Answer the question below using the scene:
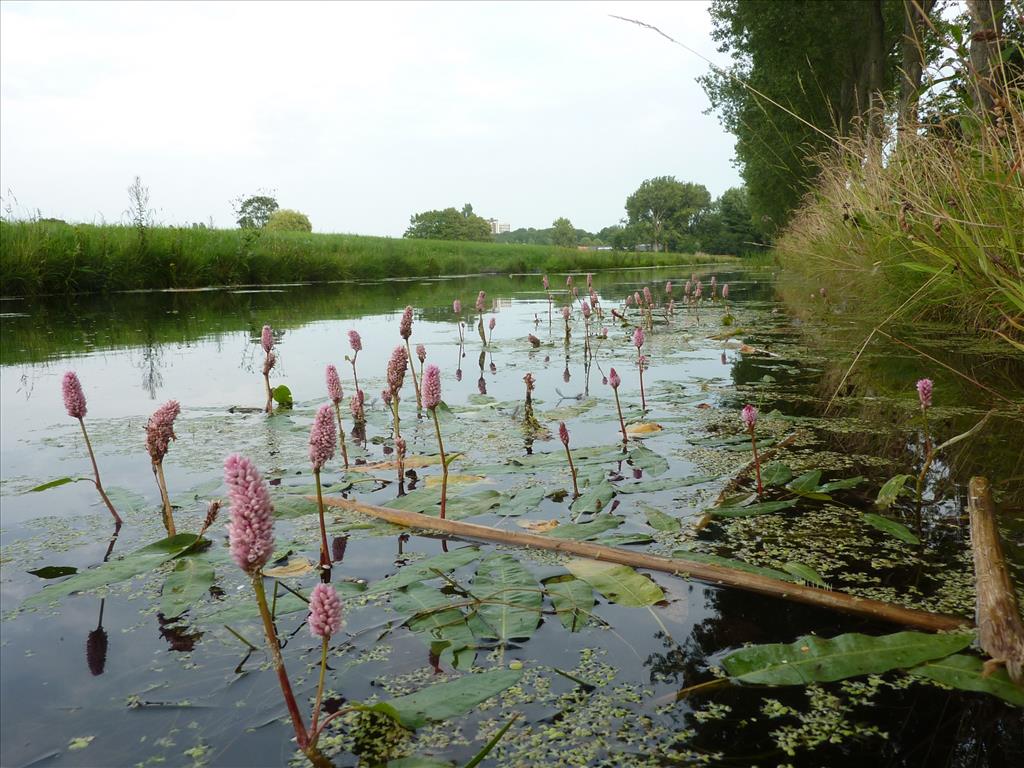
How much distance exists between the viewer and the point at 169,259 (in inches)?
447

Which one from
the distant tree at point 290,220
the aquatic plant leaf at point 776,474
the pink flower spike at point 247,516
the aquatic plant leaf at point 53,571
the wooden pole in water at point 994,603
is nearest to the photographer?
the pink flower spike at point 247,516

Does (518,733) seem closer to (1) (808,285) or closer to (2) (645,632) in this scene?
(2) (645,632)

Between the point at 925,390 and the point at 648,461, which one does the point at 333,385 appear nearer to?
the point at 648,461

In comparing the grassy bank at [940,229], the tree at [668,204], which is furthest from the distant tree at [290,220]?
the grassy bank at [940,229]

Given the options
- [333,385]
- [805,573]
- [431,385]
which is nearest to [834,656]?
[805,573]

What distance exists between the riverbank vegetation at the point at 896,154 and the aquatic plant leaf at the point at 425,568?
67.7 inches

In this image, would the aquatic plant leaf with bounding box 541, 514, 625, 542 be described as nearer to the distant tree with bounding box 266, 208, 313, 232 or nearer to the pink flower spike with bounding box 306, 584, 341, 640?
Answer: the pink flower spike with bounding box 306, 584, 341, 640

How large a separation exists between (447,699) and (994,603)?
836mm

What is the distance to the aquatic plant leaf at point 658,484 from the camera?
1.96 metres

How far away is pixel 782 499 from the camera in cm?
187

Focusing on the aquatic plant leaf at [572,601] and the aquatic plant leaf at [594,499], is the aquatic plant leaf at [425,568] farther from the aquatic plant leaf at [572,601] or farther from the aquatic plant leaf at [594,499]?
the aquatic plant leaf at [594,499]

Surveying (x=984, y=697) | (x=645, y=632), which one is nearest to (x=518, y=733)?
(x=645, y=632)

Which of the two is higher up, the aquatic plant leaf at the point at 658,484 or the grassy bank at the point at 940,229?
the grassy bank at the point at 940,229

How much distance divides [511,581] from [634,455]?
3.28 ft
